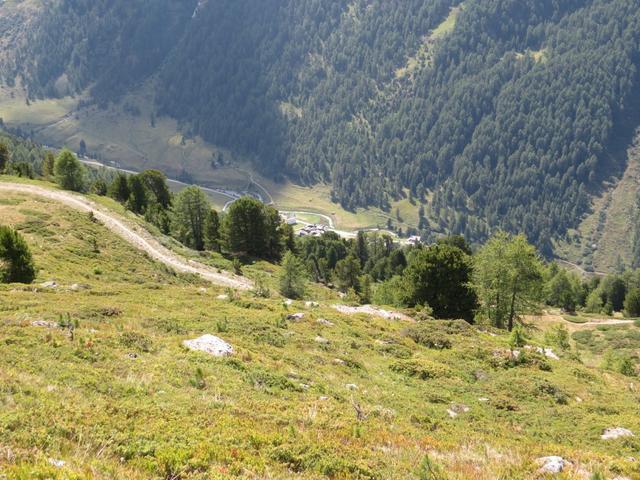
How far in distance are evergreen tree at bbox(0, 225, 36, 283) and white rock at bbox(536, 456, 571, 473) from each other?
39.8m

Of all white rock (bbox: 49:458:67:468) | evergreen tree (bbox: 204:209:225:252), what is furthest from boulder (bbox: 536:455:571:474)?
evergreen tree (bbox: 204:209:225:252)

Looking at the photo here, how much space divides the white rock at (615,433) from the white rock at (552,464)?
23.6 feet

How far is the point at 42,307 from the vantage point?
89.9ft

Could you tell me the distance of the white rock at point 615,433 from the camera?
68.9 feet

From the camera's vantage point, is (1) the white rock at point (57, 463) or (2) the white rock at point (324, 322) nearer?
(1) the white rock at point (57, 463)

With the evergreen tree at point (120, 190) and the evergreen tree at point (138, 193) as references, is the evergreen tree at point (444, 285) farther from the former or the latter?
the evergreen tree at point (120, 190)

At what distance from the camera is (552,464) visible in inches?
592

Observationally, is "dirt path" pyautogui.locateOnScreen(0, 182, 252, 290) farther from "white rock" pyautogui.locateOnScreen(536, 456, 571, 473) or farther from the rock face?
"white rock" pyautogui.locateOnScreen(536, 456, 571, 473)

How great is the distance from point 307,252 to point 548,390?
500 ft

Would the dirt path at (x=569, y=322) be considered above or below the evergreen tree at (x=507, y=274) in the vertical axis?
below

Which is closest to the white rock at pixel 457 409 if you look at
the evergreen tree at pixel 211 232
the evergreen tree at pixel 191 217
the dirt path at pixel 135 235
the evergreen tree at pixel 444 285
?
the evergreen tree at pixel 444 285

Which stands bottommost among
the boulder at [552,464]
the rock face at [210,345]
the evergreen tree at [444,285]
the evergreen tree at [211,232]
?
the evergreen tree at [211,232]

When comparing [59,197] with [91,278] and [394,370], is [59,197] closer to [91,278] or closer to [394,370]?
[91,278]

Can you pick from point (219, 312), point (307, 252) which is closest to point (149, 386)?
point (219, 312)
